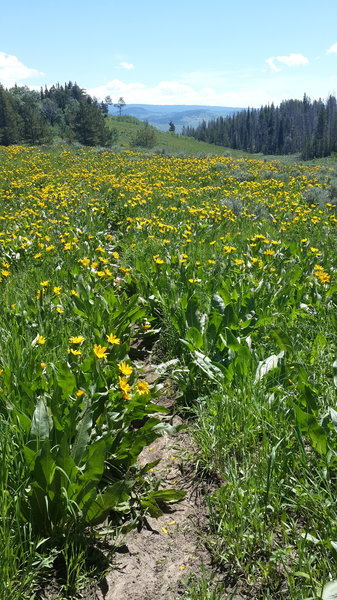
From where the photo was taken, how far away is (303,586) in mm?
1622

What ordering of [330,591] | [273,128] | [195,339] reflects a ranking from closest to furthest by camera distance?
[330,591] < [195,339] < [273,128]

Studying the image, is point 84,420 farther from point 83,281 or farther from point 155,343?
point 83,281

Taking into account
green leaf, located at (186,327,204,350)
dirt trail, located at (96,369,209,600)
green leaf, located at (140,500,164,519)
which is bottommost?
dirt trail, located at (96,369,209,600)

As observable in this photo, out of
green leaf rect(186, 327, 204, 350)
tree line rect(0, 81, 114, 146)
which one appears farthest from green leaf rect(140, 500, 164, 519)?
tree line rect(0, 81, 114, 146)

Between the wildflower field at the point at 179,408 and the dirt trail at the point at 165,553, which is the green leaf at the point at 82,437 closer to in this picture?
the wildflower field at the point at 179,408

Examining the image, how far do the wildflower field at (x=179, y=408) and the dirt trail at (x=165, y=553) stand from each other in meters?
0.08

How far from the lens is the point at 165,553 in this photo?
1997 mm

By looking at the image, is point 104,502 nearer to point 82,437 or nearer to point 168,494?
point 82,437

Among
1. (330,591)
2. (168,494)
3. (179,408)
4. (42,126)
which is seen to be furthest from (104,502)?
(42,126)

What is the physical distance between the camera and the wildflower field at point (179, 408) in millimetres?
1812

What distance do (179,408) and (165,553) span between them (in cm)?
104

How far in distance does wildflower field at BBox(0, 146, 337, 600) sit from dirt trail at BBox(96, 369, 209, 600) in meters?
0.08

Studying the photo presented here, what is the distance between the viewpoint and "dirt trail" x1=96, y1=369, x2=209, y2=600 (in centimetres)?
181

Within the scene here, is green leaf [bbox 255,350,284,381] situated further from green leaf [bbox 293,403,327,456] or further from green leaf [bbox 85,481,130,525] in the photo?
green leaf [bbox 85,481,130,525]
